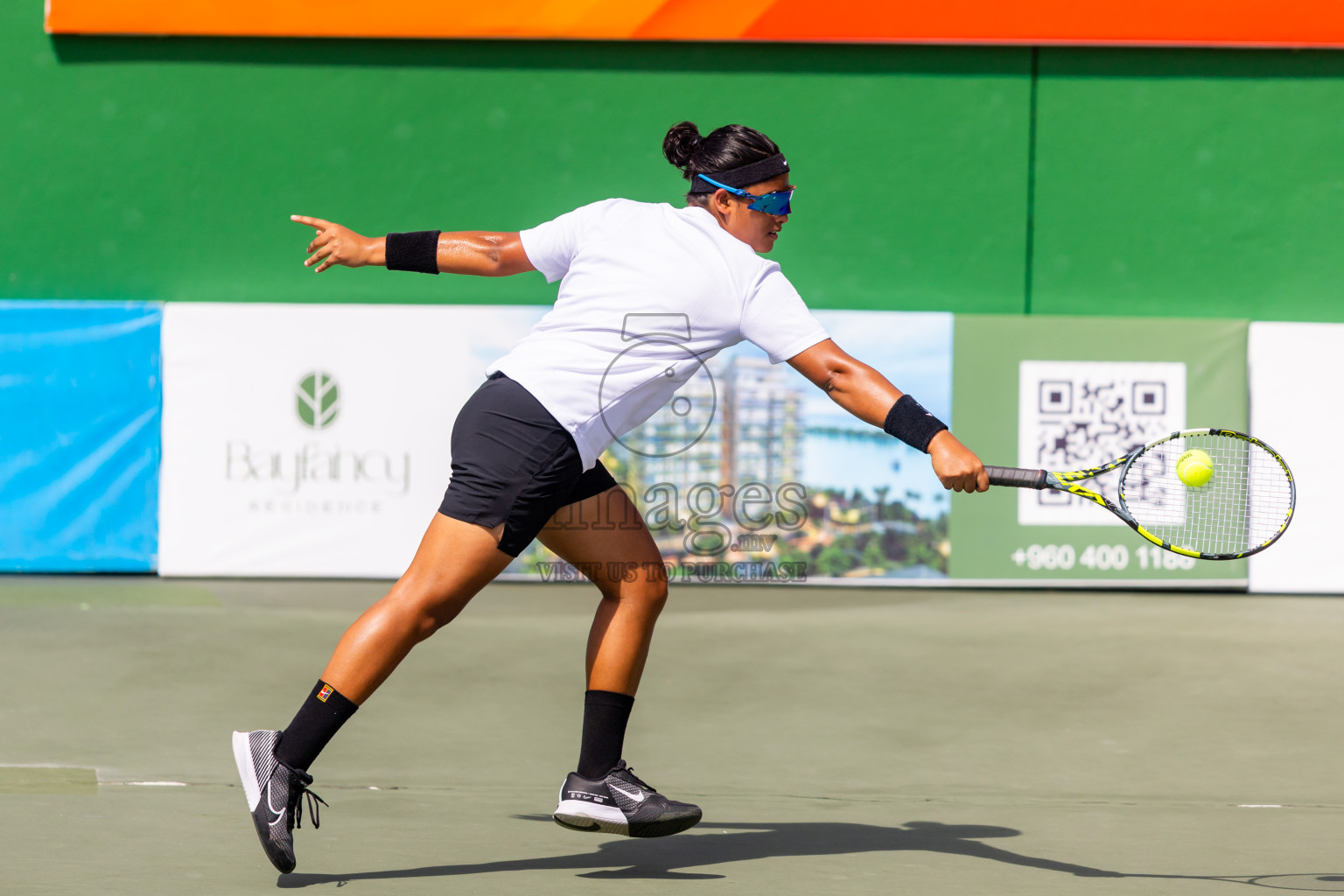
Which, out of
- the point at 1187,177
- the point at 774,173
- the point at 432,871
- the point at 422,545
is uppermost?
the point at 1187,177

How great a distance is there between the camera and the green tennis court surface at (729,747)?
3.54m

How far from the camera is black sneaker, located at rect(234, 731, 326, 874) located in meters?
3.21

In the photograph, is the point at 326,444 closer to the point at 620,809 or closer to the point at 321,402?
the point at 321,402

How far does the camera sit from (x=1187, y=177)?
9508 mm

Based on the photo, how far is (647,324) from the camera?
11.2 ft

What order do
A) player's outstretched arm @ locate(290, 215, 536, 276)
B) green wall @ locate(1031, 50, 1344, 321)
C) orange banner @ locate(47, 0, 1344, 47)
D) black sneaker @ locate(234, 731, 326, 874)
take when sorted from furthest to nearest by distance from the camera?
green wall @ locate(1031, 50, 1344, 321), orange banner @ locate(47, 0, 1344, 47), player's outstretched arm @ locate(290, 215, 536, 276), black sneaker @ locate(234, 731, 326, 874)

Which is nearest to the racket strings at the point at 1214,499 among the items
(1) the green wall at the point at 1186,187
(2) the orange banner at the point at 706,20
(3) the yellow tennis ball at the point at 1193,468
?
(1) the green wall at the point at 1186,187

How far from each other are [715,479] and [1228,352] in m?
3.11

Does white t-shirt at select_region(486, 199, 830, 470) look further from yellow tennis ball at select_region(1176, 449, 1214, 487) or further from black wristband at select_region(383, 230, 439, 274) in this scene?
yellow tennis ball at select_region(1176, 449, 1214, 487)

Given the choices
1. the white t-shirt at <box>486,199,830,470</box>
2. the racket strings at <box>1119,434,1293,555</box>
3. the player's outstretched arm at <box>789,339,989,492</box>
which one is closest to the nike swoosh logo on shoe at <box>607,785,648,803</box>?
the white t-shirt at <box>486,199,830,470</box>

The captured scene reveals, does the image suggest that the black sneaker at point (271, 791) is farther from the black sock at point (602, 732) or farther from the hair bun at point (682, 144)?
the hair bun at point (682, 144)

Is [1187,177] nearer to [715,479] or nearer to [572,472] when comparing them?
[715,479]

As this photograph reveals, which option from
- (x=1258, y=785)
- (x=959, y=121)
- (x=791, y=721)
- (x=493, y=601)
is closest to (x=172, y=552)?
(x=493, y=601)

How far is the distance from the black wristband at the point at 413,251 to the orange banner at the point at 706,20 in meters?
6.00
